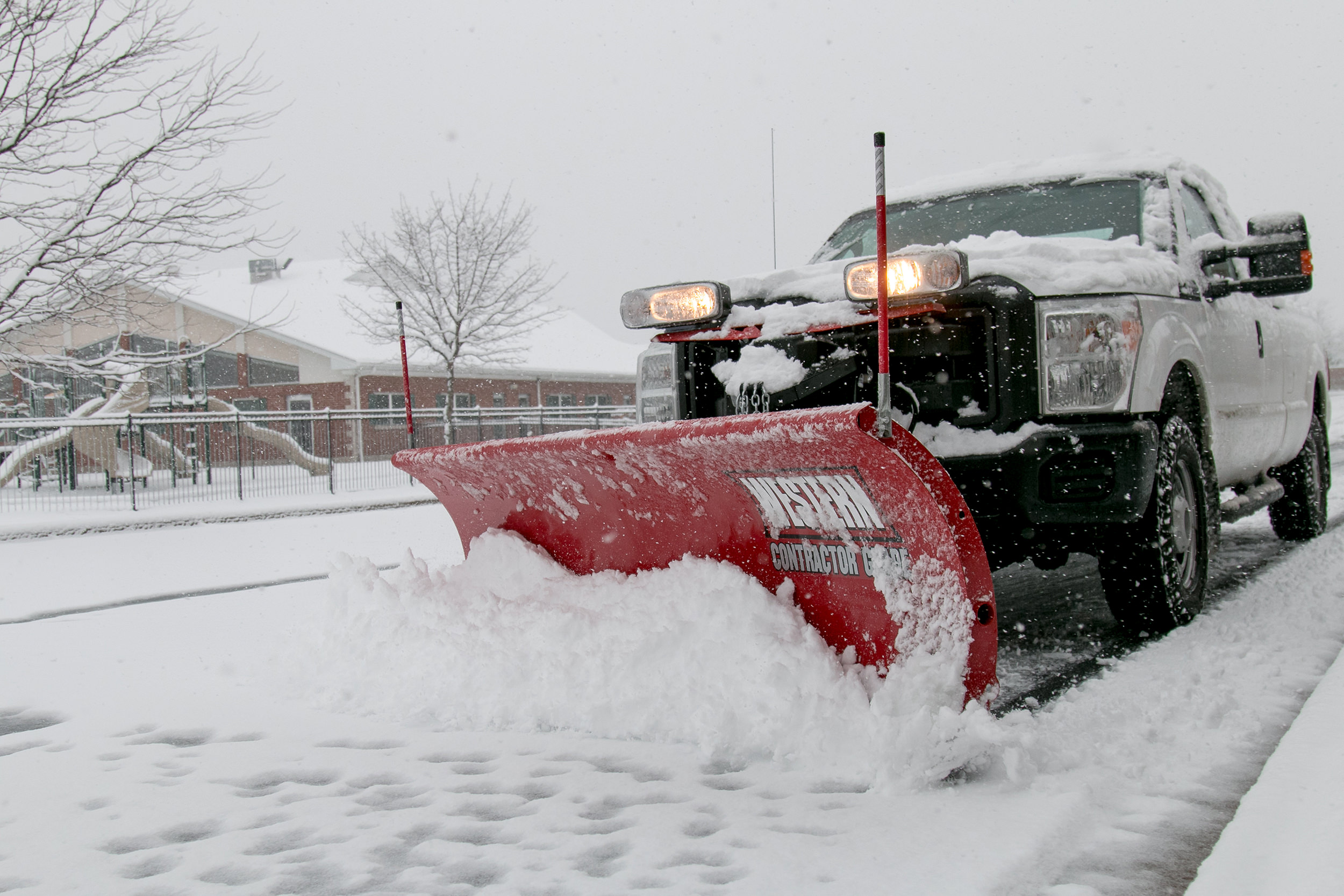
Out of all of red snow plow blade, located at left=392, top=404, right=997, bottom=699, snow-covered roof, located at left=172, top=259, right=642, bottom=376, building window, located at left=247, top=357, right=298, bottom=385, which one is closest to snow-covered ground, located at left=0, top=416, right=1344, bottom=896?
red snow plow blade, located at left=392, top=404, right=997, bottom=699

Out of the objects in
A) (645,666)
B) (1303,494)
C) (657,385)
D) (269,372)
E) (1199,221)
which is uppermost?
(269,372)

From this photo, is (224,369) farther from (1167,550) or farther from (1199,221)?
(1167,550)

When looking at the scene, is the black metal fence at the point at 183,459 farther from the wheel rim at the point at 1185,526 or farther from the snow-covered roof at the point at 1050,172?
the wheel rim at the point at 1185,526

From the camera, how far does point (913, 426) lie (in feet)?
12.3

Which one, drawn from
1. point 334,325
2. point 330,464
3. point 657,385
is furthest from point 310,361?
point 657,385

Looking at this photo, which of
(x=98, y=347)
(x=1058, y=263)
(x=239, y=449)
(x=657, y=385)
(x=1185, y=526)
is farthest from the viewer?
(x=98, y=347)

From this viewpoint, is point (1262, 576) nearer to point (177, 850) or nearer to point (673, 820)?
point (673, 820)

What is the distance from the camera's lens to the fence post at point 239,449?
14311 mm

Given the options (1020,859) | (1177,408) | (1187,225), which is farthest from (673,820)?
(1187,225)

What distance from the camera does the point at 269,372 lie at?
98.1 feet

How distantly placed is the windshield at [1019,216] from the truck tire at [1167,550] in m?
1.10

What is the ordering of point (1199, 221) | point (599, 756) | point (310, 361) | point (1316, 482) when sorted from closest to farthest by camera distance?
point (599, 756)
point (1199, 221)
point (1316, 482)
point (310, 361)

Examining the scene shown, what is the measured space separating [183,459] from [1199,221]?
13.5 metres

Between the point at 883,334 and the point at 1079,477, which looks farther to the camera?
the point at 1079,477
